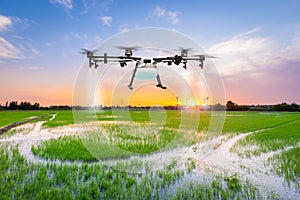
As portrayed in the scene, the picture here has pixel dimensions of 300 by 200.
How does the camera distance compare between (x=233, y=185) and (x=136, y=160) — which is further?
(x=136, y=160)

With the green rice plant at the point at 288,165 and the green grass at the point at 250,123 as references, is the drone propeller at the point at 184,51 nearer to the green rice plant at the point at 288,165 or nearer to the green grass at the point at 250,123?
the green rice plant at the point at 288,165

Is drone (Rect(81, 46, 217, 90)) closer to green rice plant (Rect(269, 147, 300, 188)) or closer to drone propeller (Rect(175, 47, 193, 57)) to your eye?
drone propeller (Rect(175, 47, 193, 57))

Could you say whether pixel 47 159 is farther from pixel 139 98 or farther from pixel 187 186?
pixel 187 186

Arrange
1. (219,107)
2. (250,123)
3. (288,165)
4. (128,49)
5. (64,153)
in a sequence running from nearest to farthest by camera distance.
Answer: (128,49)
(288,165)
(219,107)
(64,153)
(250,123)

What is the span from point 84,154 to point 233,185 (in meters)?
5.32

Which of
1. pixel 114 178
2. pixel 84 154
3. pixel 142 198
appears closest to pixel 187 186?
pixel 142 198

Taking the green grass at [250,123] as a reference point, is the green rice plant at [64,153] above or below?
below

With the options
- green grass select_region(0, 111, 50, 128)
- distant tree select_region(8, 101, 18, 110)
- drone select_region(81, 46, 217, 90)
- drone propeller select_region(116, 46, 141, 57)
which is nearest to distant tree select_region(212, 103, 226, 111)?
drone select_region(81, 46, 217, 90)

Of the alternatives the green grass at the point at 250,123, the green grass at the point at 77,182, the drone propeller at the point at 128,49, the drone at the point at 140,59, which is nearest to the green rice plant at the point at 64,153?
the green grass at the point at 77,182

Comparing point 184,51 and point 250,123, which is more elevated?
point 184,51

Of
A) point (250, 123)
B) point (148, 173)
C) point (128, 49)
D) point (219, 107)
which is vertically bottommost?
point (148, 173)

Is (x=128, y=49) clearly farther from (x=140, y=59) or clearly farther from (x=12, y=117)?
(x=12, y=117)

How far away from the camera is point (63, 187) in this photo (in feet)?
16.9

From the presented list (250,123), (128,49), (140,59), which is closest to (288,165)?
(140,59)
